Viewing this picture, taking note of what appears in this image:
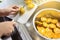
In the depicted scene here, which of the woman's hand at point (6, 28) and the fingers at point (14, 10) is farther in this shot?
the fingers at point (14, 10)

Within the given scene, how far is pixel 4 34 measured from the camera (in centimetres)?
65

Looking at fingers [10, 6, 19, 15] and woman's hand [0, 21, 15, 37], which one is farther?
fingers [10, 6, 19, 15]

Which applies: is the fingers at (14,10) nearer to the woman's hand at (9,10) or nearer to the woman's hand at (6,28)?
the woman's hand at (9,10)

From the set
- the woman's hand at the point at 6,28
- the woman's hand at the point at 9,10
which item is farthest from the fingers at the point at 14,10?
the woman's hand at the point at 6,28

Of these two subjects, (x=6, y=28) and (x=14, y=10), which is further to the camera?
(x=14, y=10)

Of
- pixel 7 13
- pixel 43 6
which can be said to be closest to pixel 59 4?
pixel 43 6

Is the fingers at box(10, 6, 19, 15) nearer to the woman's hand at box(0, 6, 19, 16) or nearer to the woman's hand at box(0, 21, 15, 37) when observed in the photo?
the woman's hand at box(0, 6, 19, 16)

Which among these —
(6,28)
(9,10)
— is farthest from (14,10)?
(6,28)

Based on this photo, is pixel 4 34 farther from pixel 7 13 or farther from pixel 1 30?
pixel 7 13

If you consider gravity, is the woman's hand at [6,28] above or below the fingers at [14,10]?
below

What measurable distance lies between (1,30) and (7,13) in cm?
12

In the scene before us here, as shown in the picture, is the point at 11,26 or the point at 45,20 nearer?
the point at 11,26

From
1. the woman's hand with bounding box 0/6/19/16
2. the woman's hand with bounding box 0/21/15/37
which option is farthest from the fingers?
the woman's hand with bounding box 0/21/15/37

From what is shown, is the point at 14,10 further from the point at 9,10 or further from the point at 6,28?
the point at 6,28
